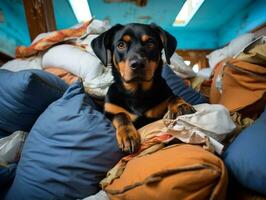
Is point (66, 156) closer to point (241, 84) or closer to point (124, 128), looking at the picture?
point (124, 128)

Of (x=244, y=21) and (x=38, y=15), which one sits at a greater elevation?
(x=38, y=15)

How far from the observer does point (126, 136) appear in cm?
91

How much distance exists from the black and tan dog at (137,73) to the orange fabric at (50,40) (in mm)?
742

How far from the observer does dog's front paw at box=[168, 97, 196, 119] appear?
1.05 meters

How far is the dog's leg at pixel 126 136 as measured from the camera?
884 millimetres

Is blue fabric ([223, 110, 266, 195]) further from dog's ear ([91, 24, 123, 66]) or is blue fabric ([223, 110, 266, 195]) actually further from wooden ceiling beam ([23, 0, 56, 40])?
wooden ceiling beam ([23, 0, 56, 40])

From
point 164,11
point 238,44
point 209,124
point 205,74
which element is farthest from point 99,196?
point 164,11

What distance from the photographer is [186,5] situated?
3.72m

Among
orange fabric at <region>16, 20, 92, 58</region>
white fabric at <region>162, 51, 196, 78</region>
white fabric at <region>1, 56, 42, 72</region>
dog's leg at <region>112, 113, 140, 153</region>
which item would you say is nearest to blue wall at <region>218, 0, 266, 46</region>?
white fabric at <region>162, 51, 196, 78</region>

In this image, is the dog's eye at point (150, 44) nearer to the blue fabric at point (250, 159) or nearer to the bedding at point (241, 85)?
the bedding at point (241, 85)

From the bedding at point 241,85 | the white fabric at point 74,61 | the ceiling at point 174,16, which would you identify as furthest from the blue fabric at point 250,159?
the ceiling at point 174,16

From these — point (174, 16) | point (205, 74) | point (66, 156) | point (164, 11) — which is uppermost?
point (66, 156)

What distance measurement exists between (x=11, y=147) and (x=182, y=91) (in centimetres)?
97

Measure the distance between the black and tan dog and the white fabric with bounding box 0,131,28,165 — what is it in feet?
1.26
